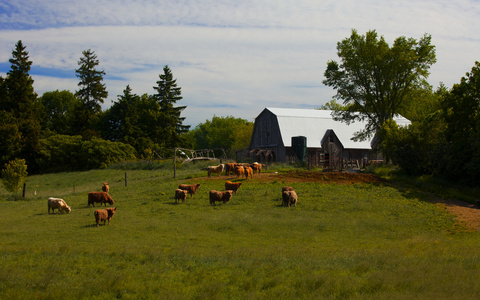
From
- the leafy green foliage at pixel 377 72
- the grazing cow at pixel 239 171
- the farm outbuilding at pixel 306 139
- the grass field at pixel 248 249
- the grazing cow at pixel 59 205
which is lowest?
the grass field at pixel 248 249

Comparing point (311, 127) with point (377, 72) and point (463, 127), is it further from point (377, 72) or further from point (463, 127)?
point (463, 127)

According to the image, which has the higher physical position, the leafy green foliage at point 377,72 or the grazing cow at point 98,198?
the leafy green foliage at point 377,72

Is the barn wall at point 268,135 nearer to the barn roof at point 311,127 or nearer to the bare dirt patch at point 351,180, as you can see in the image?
the barn roof at point 311,127

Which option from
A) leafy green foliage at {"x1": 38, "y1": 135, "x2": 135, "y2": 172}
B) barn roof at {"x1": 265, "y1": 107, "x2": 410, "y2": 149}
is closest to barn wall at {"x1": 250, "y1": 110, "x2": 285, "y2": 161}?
barn roof at {"x1": 265, "y1": 107, "x2": 410, "y2": 149}

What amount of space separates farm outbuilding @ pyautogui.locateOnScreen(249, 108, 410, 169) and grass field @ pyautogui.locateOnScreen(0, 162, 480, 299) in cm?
2398

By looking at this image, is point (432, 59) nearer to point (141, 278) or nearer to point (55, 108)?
point (141, 278)

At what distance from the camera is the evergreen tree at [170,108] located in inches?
3054

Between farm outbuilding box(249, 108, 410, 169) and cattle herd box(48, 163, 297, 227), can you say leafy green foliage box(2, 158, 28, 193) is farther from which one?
farm outbuilding box(249, 108, 410, 169)

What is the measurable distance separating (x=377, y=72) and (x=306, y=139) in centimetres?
1291

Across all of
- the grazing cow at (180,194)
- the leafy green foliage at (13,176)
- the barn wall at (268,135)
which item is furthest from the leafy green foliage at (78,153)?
the grazing cow at (180,194)

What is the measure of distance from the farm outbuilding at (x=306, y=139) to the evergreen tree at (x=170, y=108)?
76.0 feet

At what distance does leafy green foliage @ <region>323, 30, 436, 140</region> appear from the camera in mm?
42469

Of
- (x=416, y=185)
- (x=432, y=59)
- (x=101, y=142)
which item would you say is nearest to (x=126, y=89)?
(x=101, y=142)

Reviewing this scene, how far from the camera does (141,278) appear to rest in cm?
1122
